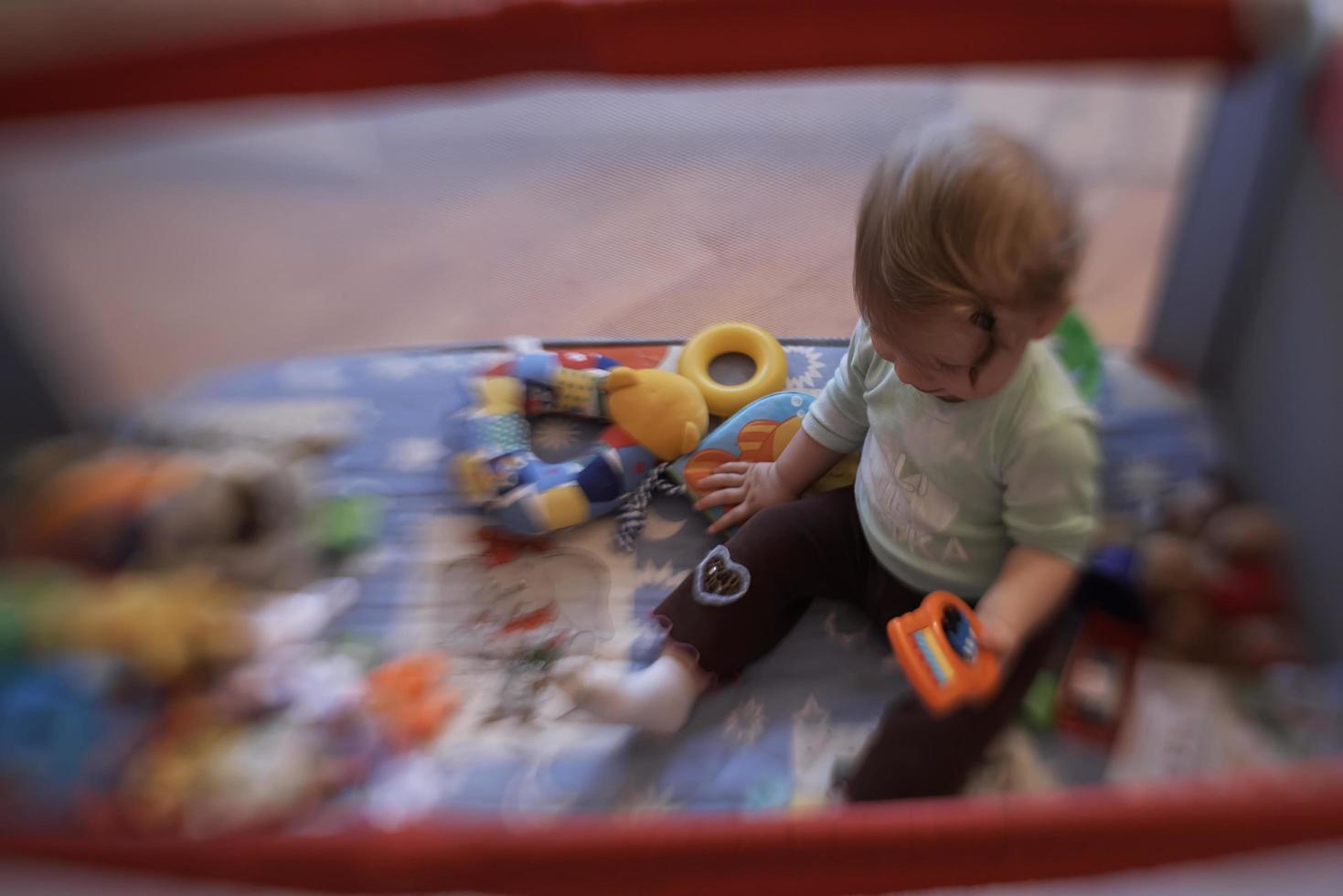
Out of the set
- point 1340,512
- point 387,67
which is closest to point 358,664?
point 387,67

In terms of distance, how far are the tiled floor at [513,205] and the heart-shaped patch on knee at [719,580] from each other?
8.8 inches

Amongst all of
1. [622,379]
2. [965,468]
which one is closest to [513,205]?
[622,379]

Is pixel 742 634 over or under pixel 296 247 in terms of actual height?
under

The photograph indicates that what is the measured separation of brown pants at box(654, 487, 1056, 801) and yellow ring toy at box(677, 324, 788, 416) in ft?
0.45

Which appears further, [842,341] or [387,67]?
[842,341]

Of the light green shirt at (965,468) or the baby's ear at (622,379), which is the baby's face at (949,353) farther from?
the baby's ear at (622,379)

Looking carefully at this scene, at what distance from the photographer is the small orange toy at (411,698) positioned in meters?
0.66

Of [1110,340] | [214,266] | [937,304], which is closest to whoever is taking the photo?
[937,304]

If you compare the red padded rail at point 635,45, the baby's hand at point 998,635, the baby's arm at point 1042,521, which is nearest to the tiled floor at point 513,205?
the red padded rail at point 635,45

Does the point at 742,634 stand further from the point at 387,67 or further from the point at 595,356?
the point at 387,67

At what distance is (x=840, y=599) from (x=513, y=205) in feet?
1.36

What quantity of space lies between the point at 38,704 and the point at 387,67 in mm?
447

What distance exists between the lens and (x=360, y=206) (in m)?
0.71

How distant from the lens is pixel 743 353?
86cm
